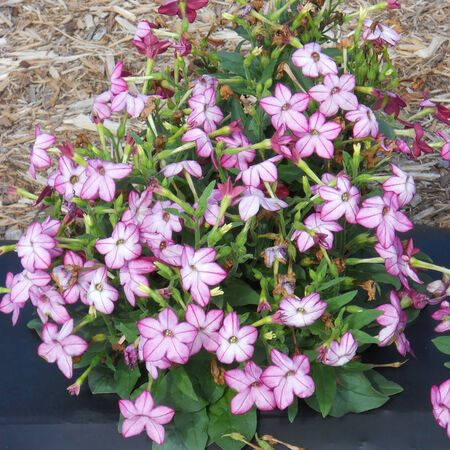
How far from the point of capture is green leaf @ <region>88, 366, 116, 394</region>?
1.04 m

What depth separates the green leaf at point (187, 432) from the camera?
38.5 inches

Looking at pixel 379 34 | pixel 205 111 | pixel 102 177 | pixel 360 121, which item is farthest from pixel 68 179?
pixel 379 34

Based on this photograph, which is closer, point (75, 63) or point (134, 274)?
point (134, 274)

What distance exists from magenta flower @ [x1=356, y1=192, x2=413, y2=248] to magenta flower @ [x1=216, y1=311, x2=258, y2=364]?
204mm

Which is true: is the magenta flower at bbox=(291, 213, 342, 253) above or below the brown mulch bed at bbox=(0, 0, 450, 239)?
above

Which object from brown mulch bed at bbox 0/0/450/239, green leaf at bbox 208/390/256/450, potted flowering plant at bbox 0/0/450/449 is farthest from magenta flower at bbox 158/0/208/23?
brown mulch bed at bbox 0/0/450/239

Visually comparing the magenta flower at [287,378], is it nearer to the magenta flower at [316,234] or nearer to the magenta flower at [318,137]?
the magenta flower at [316,234]

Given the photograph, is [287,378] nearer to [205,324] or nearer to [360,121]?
[205,324]

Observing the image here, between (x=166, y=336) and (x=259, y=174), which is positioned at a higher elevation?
(x=259, y=174)

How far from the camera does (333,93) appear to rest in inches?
37.8

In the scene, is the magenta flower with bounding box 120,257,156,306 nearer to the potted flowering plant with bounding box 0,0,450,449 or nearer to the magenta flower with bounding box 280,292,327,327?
the potted flowering plant with bounding box 0,0,450,449

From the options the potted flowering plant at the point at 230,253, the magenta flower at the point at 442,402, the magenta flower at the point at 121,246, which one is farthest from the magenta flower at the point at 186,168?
the magenta flower at the point at 442,402

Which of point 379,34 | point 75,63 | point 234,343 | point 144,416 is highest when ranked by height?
point 379,34

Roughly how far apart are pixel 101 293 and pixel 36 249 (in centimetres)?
10
